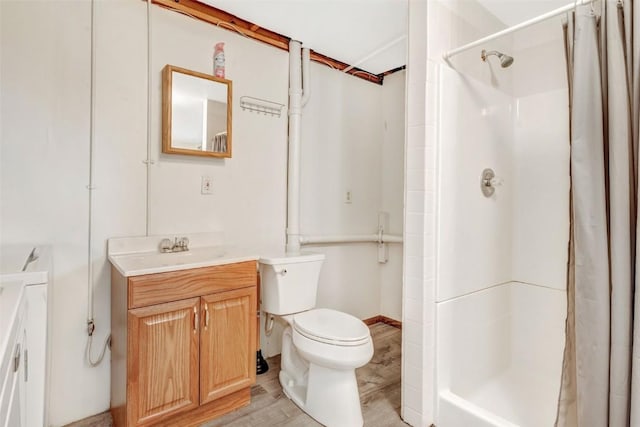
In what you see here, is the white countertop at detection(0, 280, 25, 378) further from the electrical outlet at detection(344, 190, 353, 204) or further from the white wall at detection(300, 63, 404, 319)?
the electrical outlet at detection(344, 190, 353, 204)

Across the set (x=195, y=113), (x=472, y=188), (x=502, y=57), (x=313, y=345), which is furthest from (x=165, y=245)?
(x=502, y=57)

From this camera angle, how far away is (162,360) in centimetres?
151

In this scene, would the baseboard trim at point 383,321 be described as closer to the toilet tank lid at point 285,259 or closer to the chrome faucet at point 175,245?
the toilet tank lid at point 285,259

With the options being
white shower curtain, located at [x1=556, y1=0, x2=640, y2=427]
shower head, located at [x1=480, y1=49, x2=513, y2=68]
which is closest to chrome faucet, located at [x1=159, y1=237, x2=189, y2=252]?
white shower curtain, located at [x1=556, y1=0, x2=640, y2=427]

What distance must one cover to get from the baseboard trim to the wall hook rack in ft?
6.13

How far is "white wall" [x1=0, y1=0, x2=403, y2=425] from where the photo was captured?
156 centimetres

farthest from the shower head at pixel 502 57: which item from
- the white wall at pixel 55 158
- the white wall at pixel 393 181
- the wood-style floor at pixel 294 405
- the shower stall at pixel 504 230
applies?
the white wall at pixel 55 158

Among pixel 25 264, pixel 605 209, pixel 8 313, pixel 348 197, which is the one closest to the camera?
pixel 8 313

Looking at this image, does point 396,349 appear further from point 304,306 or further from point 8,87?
point 8,87

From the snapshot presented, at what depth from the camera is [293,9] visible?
6.63 ft

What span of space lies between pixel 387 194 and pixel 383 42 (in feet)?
4.02

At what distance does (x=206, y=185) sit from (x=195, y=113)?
422 mm

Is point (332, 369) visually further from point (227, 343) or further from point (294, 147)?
point (294, 147)

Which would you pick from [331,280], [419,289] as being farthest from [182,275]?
[331,280]
